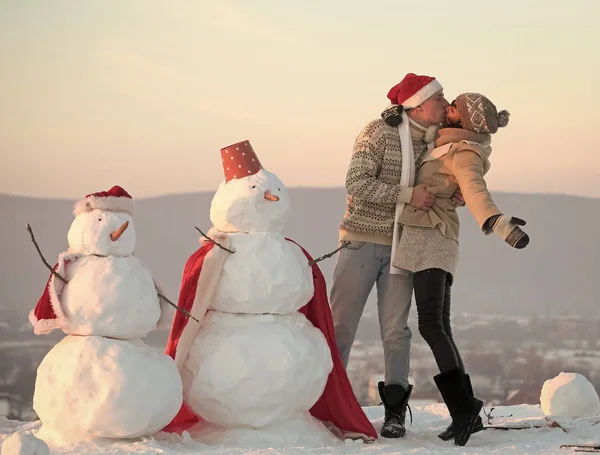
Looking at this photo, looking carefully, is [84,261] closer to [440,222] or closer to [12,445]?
[12,445]

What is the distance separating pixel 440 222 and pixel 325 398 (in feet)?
2.56

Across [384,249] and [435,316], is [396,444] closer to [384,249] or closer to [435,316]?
[435,316]

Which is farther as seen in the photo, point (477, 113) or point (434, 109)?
point (434, 109)

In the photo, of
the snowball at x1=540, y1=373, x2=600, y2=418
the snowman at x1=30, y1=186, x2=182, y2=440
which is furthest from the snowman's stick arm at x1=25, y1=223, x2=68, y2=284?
the snowball at x1=540, y1=373, x2=600, y2=418

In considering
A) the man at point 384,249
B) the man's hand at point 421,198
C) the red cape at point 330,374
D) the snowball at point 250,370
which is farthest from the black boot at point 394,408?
the man's hand at point 421,198

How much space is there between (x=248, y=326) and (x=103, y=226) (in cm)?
61

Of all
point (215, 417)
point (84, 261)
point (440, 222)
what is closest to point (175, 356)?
point (215, 417)

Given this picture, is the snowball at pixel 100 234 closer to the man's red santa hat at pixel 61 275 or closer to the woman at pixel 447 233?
the man's red santa hat at pixel 61 275

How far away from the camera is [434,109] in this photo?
3920mm

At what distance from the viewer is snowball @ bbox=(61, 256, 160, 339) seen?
3.31 metres

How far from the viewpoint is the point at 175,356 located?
3.62 m

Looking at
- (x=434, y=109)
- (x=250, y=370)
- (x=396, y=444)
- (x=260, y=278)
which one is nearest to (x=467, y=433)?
(x=396, y=444)

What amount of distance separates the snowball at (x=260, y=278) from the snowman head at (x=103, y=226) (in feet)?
1.16

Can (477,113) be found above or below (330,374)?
above
